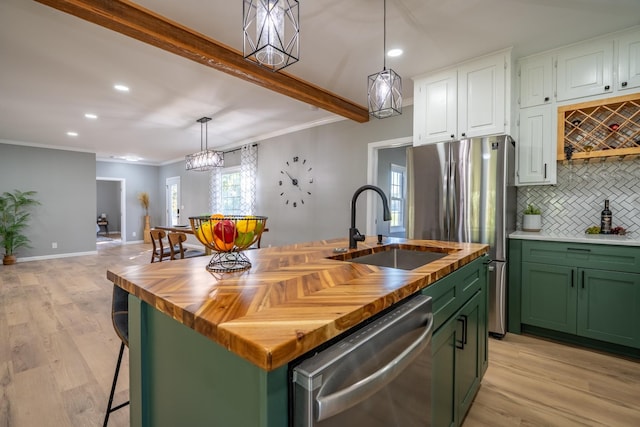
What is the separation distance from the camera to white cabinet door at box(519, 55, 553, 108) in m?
2.76

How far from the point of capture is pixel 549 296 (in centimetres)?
259

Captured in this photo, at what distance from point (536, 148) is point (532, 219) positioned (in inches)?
26.4

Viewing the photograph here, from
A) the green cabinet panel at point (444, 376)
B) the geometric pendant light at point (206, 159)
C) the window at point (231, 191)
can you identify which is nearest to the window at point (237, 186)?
the window at point (231, 191)

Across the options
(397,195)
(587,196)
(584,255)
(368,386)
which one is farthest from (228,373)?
(397,195)

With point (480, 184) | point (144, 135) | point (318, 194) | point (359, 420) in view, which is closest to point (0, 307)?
point (144, 135)

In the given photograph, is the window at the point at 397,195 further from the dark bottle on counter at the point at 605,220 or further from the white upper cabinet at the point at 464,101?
the dark bottle on counter at the point at 605,220

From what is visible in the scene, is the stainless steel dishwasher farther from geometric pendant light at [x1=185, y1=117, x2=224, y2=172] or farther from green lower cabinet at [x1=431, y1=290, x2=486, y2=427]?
geometric pendant light at [x1=185, y1=117, x2=224, y2=172]

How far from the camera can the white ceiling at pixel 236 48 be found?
218cm

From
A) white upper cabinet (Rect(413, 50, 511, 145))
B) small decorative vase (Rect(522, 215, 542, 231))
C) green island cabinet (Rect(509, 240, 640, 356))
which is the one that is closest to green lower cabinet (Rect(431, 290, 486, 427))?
green island cabinet (Rect(509, 240, 640, 356))

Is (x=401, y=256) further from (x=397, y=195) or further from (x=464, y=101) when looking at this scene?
(x=397, y=195)

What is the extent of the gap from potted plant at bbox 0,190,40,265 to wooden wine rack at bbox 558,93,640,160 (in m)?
8.80

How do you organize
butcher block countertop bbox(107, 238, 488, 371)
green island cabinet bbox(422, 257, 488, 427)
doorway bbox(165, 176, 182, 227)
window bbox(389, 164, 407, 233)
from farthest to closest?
doorway bbox(165, 176, 182, 227), window bbox(389, 164, 407, 233), green island cabinet bbox(422, 257, 488, 427), butcher block countertop bbox(107, 238, 488, 371)

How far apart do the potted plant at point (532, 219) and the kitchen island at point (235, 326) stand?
2.23m

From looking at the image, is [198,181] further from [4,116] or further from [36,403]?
[36,403]
